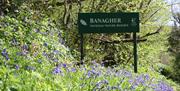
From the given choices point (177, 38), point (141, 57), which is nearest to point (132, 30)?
point (141, 57)

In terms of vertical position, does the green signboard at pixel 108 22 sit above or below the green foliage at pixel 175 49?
above

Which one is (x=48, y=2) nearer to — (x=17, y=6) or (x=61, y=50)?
(x=17, y=6)

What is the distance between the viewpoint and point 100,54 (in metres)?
12.5

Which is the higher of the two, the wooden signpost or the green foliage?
the wooden signpost

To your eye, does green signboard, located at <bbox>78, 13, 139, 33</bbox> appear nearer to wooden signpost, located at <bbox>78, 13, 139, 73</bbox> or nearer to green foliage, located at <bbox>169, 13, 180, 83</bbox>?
wooden signpost, located at <bbox>78, 13, 139, 73</bbox>

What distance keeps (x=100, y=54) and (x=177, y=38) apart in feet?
64.3

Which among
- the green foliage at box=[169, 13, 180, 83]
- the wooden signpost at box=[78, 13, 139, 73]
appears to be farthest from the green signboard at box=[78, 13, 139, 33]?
the green foliage at box=[169, 13, 180, 83]

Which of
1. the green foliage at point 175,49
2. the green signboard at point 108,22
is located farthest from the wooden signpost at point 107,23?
the green foliage at point 175,49

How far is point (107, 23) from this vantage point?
10.2 metres

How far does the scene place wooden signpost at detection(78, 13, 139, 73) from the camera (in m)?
10.1

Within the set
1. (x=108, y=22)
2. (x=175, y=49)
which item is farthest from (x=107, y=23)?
(x=175, y=49)

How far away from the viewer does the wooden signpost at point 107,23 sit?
33.0 feet

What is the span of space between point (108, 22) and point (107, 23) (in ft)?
0.10

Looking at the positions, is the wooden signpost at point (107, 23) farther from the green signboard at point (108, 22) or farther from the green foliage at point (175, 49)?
the green foliage at point (175, 49)
